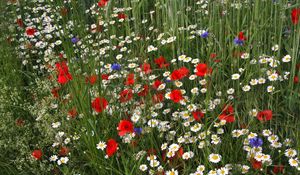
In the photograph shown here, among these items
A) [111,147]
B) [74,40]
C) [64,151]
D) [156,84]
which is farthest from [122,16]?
[111,147]

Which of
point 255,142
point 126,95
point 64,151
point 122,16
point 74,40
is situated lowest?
point 64,151

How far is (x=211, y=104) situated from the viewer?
2555mm

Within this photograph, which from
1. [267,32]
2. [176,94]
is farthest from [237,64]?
[176,94]

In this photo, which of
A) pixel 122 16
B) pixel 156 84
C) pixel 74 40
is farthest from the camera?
pixel 122 16

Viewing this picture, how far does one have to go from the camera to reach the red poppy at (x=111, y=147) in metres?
2.29

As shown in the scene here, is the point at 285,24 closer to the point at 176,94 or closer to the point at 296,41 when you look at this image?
the point at 296,41

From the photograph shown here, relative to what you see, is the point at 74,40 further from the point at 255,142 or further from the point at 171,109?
the point at 255,142

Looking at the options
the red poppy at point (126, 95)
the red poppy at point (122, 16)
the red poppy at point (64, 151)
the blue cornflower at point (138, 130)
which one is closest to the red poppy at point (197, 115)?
the blue cornflower at point (138, 130)

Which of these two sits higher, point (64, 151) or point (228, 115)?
point (228, 115)

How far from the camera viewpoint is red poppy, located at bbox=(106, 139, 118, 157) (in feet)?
7.52

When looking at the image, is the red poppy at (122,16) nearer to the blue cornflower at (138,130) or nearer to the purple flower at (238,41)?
the purple flower at (238,41)

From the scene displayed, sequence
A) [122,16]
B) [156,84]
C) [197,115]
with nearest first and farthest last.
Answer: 1. [197,115]
2. [156,84]
3. [122,16]

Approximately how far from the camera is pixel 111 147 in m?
2.31

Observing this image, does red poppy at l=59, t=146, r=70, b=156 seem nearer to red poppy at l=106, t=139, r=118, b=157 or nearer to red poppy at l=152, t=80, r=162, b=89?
red poppy at l=106, t=139, r=118, b=157
